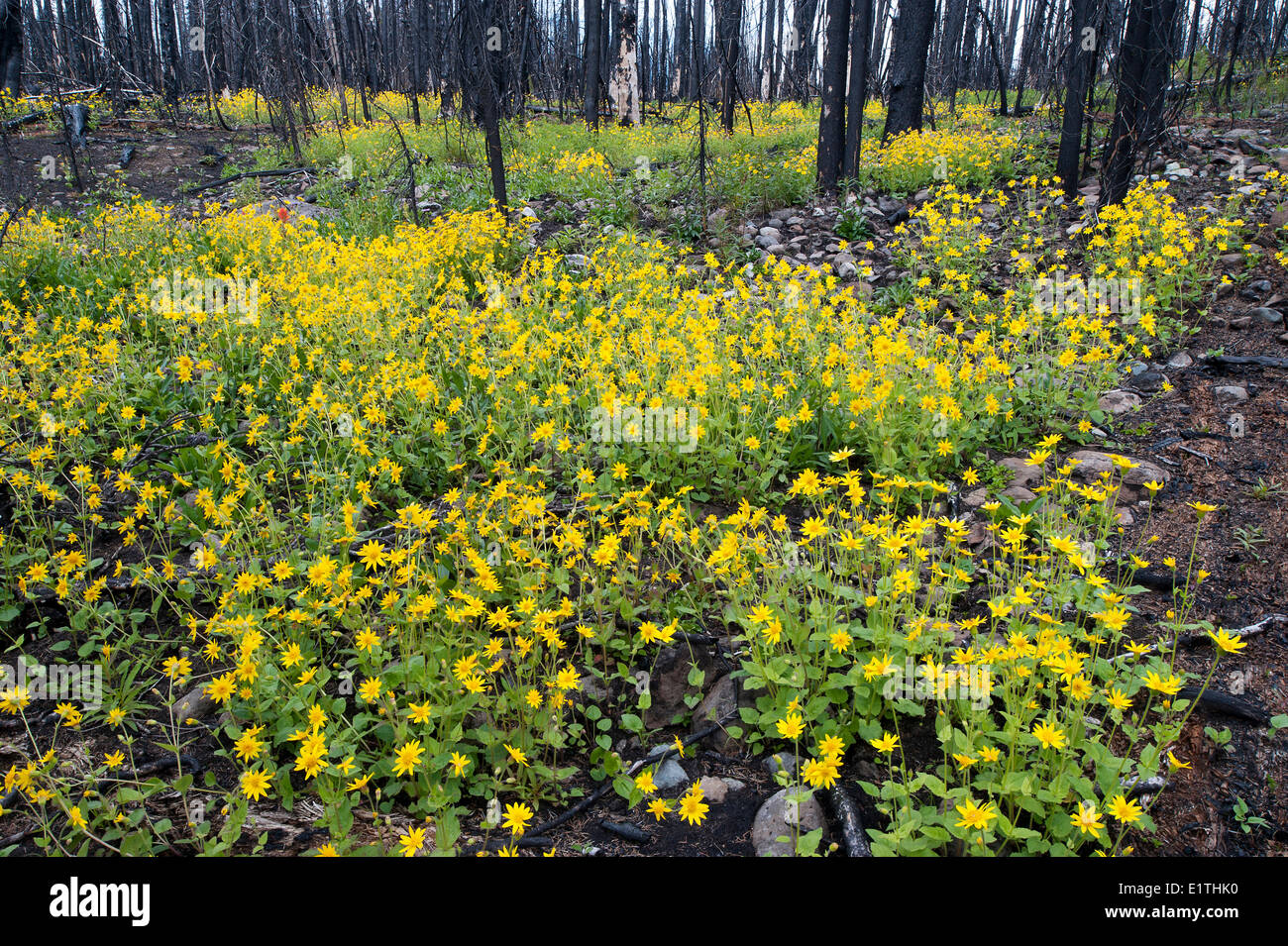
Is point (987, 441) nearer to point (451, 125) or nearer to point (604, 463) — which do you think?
point (604, 463)

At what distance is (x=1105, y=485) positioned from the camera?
2.88 m

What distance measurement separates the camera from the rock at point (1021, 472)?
3936 millimetres

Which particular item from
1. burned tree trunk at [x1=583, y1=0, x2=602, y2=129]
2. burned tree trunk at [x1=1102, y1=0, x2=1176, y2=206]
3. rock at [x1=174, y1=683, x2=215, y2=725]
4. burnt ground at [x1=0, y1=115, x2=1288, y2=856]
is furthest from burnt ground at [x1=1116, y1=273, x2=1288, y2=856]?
burned tree trunk at [x1=583, y1=0, x2=602, y2=129]

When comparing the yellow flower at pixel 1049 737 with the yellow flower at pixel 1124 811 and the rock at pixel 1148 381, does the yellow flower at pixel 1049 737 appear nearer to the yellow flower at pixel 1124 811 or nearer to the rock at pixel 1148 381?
the yellow flower at pixel 1124 811

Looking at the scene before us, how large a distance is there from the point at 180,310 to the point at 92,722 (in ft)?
13.1

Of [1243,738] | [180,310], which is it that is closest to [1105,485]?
[1243,738]

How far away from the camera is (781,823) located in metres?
2.25

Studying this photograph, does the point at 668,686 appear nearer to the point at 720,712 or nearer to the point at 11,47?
the point at 720,712

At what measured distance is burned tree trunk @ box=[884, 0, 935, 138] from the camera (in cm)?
1134

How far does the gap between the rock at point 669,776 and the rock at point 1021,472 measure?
2.56 m

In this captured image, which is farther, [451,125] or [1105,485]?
[451,125]

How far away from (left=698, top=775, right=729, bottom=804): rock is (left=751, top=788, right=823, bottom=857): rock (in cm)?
13

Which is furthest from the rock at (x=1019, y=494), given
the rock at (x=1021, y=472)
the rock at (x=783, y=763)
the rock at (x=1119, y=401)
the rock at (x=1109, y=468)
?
the rock at (x=783, y=763)

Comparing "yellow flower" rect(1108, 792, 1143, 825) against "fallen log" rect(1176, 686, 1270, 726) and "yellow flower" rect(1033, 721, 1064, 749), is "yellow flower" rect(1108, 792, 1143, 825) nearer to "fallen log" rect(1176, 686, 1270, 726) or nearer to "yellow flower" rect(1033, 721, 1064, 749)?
"yellow flower" rect(1033, 721, 1064, 749)
